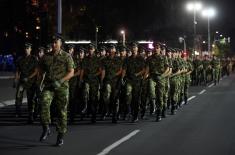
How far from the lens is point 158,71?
1484 centimetres

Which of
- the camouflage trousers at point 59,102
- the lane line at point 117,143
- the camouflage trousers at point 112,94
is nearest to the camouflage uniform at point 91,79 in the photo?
the camouflage trousers at point 112,94

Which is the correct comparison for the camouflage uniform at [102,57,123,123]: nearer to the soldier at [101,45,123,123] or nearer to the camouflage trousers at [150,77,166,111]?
the soldier at [101,45,123,123]

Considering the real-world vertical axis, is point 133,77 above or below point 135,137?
above

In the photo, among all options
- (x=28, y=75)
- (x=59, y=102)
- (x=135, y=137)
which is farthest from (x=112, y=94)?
(x=59, y=102)

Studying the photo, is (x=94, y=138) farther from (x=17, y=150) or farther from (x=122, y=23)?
(x=122, y=23)

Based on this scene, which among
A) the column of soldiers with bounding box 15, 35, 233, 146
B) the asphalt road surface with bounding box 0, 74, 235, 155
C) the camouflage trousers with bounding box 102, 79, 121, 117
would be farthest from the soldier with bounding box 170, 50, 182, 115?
the camouflage trousers with bounding box 102, 79, 121, 117

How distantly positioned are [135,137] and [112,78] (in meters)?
3.44

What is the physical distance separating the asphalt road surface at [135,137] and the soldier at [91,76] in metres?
0.72

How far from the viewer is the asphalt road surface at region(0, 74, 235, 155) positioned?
9969 mm

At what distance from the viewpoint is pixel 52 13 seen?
6650 centimetres

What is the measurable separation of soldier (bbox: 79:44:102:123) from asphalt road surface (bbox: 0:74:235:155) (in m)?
0.72

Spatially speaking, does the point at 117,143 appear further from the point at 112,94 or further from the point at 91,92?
the point at 91,92

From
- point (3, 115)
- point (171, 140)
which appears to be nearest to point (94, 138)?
point (171, 140)

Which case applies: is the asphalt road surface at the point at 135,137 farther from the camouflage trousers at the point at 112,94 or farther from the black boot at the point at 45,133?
the camouflage trousers at the point at 112,94
